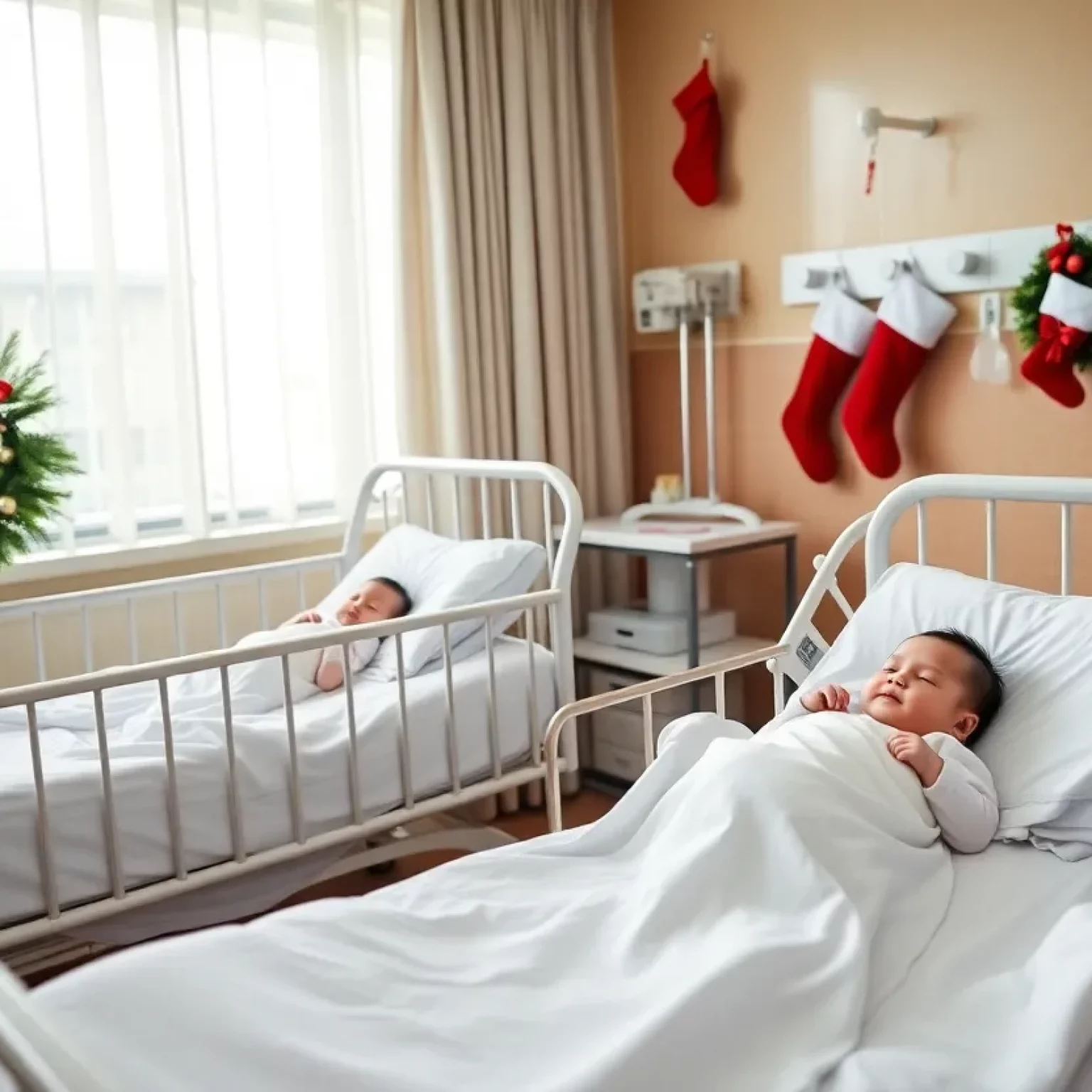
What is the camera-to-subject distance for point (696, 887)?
1308mm

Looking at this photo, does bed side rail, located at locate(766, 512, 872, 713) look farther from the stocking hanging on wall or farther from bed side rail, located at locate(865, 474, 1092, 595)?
the stocking hanging on wall

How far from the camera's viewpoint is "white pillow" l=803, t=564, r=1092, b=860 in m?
1.52

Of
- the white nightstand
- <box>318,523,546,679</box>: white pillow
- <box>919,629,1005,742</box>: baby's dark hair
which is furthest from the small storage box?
<box>919,629,1005,742</box>: baby's dark hair

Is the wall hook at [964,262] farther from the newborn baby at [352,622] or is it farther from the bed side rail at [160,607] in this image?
the bed side rail at [160,607]

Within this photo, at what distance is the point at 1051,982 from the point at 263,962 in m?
0.76

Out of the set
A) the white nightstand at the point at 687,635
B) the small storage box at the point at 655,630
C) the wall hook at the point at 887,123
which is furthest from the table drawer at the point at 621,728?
the wall hook at the point at 887,123

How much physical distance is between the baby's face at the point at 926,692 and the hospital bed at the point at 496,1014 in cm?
22

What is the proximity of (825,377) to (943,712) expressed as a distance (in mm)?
1380

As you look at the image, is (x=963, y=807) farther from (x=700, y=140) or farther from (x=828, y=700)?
(x=700, y=140)

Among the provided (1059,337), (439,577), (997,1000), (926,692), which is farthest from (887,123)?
(997,1000)

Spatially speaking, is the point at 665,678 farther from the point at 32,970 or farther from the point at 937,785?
the point at 32,970

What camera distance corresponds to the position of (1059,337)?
235 cm

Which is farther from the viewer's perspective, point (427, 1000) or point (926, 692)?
point (926, 692)

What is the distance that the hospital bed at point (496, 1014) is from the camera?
104 centimetres
